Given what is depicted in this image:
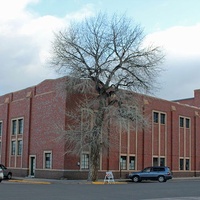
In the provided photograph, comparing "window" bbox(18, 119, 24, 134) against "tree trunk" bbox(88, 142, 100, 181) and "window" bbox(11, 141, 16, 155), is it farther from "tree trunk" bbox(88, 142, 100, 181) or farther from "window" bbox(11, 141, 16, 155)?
"tree trunk" bbox(88, 142, 100, 181)

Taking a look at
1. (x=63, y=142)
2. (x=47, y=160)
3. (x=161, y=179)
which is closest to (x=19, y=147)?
(x=47, y=160)

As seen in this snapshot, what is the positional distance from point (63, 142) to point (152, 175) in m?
9.35

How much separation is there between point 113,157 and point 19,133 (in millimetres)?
11205

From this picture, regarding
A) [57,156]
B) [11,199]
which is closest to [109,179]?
[57,156]

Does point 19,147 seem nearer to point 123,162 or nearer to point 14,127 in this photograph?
→ point 14,127

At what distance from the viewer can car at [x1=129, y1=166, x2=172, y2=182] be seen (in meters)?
39.0

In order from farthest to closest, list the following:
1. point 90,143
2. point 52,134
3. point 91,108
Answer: point 52,134 < point 91,108 < point 90,143

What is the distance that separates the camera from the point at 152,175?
1545 inches

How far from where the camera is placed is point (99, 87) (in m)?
36.6

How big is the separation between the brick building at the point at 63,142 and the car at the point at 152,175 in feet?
11.6

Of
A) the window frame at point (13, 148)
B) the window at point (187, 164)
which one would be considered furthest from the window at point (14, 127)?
the window at point (187, 164)

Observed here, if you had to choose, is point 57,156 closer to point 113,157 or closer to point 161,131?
point 113,157

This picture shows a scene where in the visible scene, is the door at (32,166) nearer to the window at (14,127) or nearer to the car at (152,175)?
the window at (14,127)

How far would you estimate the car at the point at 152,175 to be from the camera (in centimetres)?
3900
